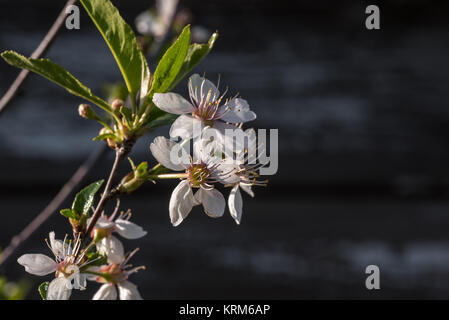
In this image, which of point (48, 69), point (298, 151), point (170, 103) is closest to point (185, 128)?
point (170, 103)

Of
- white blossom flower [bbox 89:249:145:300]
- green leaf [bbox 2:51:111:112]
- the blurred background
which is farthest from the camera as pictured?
the blurred background

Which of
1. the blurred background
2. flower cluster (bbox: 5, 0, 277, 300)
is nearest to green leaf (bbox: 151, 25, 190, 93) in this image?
flower cluster (bbox: 5, 0, 277, 300)

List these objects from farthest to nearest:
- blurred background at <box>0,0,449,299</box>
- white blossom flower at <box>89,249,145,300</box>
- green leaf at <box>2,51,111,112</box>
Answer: blurred background at <box>0,0,449,299</box> < white blossom flower at <box>89,249,145,300</box> < green leaf at <box>2,51,111,112</box>

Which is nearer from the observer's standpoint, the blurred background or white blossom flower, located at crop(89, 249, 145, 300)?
white blossom flower, located at crop(89, 249, 145, 300)

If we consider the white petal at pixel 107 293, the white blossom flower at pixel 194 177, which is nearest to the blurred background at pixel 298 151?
the white petal at pixel 107 293

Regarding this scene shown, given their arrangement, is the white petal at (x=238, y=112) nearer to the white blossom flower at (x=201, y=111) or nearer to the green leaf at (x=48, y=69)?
the white blossom flower at (x=201, y=111)

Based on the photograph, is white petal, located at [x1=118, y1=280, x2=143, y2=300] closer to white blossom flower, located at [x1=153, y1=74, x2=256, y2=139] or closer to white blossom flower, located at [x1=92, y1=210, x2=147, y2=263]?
white blossom flower, located at [x1=92, y1=210, x2=147, y2=263]

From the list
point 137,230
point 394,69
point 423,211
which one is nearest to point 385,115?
point 394,69

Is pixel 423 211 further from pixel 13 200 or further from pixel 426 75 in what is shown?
pixel 13 200
